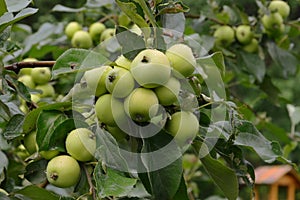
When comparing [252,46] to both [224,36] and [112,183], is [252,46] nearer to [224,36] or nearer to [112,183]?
[224,36]

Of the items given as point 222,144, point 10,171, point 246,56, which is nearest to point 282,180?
point 246,56

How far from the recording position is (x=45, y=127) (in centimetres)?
67

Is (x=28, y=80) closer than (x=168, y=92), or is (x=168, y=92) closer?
(x=168, y=92)

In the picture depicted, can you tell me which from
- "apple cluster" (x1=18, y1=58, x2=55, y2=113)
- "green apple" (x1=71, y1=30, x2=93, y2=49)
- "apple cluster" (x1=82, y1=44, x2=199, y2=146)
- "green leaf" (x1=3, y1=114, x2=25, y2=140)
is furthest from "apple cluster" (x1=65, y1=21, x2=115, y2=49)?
"apple cluster" (x1=82, y1=44, x2=199, y2=146)

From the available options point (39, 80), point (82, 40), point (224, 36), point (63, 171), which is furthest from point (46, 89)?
point (63, 171)

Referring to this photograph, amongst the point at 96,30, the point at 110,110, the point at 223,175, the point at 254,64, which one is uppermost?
the point at 110,110

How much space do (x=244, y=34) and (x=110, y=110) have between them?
752 mm

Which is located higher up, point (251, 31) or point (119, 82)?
point (119, 82)

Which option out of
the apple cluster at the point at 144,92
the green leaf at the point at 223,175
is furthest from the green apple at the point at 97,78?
the green leaf at the point at 223,175

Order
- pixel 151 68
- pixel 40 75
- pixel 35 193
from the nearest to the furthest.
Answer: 1. pixel 151 68
2. pixel 35 193
3. pixel 40 75

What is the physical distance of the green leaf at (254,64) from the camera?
1.31 metres

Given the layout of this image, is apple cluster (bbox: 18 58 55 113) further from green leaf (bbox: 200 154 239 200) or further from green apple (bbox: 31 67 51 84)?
green leaf (bbox: 200 154 239 200)

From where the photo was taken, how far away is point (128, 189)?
1.90ft

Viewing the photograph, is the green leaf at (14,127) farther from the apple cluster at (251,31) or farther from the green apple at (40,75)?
the apple cluster at (251,31)
